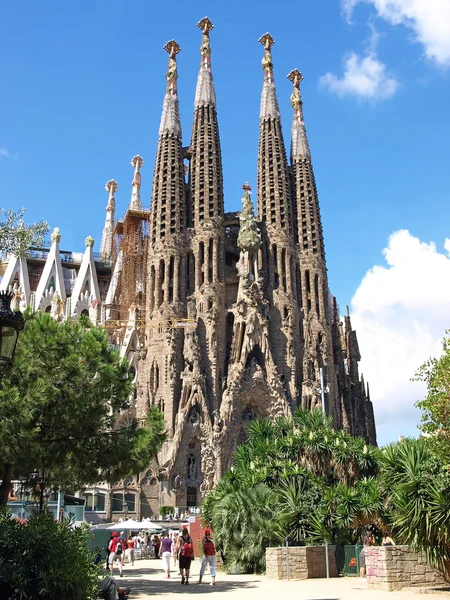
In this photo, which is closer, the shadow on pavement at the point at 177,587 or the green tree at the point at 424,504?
the green tree at the point at 424,504

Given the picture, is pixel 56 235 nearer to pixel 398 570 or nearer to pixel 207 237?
pixel 207 237

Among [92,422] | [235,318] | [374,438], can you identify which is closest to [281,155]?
[235,318]

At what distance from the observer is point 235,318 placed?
47.5 m

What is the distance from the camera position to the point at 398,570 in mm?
13336

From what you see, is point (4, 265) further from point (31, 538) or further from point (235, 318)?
point (31, 538)

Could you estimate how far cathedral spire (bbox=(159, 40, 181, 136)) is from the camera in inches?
2047

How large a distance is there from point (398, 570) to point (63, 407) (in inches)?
309

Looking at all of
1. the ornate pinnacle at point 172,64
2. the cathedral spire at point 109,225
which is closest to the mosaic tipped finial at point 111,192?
the cathedral spire at point 109,225

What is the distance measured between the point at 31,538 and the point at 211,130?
45.7 metres

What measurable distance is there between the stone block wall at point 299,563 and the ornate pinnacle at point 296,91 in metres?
47.3

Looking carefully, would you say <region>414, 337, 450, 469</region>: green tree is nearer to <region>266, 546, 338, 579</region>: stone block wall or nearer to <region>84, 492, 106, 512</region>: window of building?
<region>266, 546, 338, 579</region>: stone block wall

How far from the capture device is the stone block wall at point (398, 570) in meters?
13.2

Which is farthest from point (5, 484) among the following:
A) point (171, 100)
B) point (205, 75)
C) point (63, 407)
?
point (205, 75)

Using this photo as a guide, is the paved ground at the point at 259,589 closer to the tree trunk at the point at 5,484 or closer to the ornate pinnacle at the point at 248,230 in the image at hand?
the tree trunk at the point at 5,484
